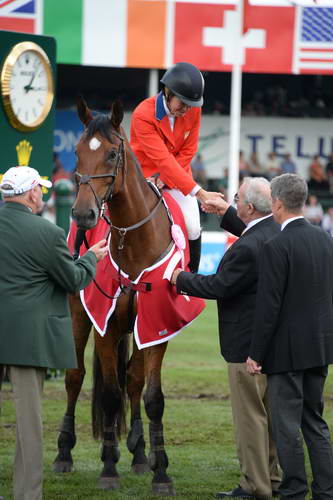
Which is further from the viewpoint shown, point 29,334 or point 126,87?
point 126,87

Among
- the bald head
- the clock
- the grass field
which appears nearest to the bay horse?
the grass field

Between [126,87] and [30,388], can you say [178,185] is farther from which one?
[126,87]

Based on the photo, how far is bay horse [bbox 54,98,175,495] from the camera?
5.28m

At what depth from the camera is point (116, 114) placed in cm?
541

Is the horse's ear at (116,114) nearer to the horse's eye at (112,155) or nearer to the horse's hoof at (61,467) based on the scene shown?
the horse's eye at (112,155)

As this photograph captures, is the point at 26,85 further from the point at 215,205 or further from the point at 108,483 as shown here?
the point at 108,483

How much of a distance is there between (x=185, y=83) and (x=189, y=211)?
0.92 meters

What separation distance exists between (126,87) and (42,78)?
1644cm

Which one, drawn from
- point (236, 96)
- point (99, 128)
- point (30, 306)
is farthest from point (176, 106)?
point (236, 96)

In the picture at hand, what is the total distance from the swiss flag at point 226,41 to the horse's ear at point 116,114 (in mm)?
11918

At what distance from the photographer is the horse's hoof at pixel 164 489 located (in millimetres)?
5641

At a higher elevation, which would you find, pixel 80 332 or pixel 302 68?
pixel 302 68

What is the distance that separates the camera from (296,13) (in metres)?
17.2

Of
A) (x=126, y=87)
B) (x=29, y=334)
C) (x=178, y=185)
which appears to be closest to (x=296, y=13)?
(x=126, y=87)
